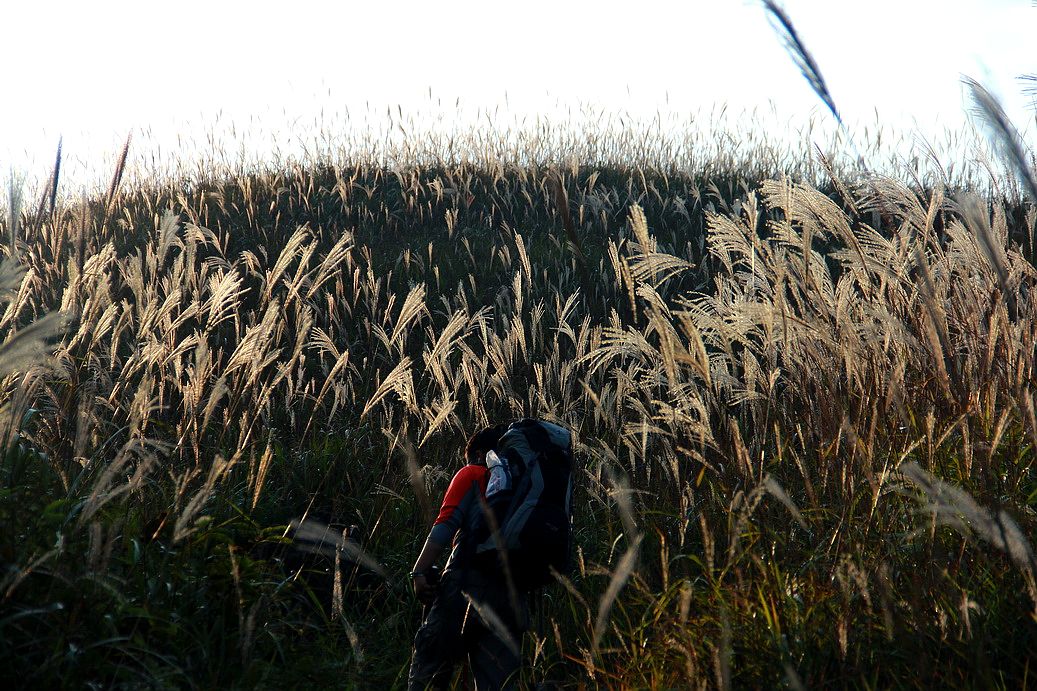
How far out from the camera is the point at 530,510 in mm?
3006

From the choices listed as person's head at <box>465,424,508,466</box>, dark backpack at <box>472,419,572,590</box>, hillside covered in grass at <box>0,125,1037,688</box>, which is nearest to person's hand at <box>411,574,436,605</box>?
dark backpack at <box>472,419,572,590</box>

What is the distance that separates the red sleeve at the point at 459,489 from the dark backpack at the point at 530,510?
0.09 meters

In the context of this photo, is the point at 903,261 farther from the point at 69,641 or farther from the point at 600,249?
the point at 600,249

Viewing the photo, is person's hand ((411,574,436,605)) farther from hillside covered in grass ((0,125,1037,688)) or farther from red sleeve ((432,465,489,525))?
hillside covered in grass ((0,125,1037,688))

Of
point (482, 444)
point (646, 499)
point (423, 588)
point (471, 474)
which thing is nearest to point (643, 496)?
point (646, 499)

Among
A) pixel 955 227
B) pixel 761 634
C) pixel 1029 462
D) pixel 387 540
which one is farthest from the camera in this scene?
pixel 387 540

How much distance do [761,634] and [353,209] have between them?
317 inches

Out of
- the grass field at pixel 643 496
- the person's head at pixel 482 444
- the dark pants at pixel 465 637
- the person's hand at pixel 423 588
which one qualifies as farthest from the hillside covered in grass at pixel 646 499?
the person's head at pixel 482 444

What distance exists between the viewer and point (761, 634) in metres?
2.39

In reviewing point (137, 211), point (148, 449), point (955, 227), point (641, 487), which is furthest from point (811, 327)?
point (137, 211)

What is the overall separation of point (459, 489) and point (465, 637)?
50 cm

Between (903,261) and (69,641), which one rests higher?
(903,261)

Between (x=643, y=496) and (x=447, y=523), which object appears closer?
(x=447, y=523)

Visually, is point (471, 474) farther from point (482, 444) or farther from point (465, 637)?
point (465, 637)
